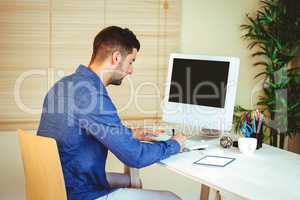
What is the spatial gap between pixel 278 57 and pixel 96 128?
2.46m

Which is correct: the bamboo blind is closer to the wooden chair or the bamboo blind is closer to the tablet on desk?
the wooden chair

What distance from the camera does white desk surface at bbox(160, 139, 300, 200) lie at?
6.17 ft

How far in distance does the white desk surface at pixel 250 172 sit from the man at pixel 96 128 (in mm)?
140

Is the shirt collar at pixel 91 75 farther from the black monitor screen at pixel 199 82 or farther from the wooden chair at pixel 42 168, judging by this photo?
the black monitor screen at pixel 199 82

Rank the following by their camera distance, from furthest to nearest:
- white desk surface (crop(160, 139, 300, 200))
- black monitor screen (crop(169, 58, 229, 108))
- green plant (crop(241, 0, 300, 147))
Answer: green plant (crop(241, 0, 300, 147)) → black monitor screen (crop(169, 58, 229, 108)) → white desk surface (crop(160, 139, 300, 200))

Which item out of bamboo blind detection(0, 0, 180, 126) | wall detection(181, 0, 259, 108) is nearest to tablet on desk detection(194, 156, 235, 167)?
bamboo blind detection(0, 0, 180, 126)

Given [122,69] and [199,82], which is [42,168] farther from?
[199,82]

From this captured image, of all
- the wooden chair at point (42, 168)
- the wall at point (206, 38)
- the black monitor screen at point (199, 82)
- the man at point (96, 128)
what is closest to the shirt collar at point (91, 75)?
the man at point (96, 128)

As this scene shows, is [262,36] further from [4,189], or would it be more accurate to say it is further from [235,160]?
[4,189]

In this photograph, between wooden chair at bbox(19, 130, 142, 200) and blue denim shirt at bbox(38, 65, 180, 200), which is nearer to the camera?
wooden chair at bbox(19, 130, 142, 200)

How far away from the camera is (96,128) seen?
6.87 feet

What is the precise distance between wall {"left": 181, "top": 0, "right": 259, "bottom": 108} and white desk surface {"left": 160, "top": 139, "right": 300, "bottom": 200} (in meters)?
1.52

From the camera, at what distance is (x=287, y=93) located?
412cm

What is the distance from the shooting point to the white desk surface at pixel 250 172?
1.88m
